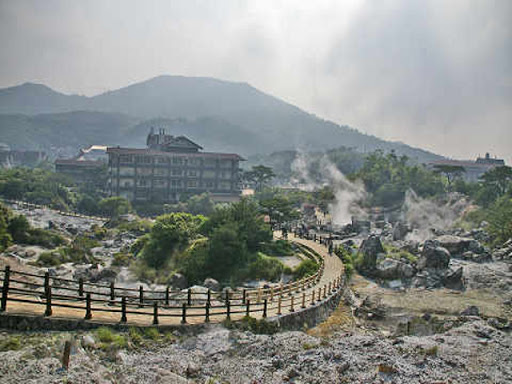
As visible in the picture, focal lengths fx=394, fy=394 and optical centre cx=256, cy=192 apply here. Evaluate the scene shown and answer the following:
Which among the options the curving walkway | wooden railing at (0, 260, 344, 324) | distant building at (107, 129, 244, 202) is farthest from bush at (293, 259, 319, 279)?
distant building at (107, 129, 244, 202)

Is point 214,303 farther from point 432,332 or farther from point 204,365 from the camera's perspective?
point 432,332

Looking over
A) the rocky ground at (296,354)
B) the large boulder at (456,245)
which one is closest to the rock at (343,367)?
the rocky ground at (296,354)

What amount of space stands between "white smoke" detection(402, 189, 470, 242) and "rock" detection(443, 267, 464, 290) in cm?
2887

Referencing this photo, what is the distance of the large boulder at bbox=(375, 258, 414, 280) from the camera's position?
115 ft

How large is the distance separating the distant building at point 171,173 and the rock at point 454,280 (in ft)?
167

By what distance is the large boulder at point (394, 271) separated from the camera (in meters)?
34.9

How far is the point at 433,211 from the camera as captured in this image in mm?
68500

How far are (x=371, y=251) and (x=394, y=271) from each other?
3.56 m

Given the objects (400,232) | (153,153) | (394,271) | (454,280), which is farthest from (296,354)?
(153,153)

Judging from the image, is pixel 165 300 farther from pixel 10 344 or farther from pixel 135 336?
pixel 10 344

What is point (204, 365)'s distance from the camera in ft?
44.8

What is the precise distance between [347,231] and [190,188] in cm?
3817

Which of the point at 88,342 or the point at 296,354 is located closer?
the point at 88,342

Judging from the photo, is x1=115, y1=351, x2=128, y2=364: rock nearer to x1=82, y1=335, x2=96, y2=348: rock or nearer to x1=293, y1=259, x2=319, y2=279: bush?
x1=82, y1=335, x2=96, y2=348: rock
